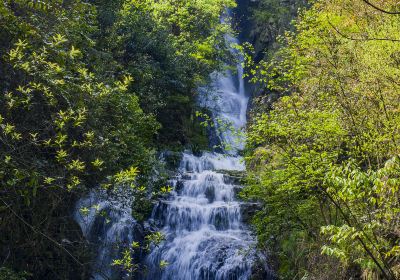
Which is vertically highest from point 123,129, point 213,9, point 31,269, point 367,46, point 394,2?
point 213,9

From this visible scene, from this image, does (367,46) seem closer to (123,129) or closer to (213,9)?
(123,129)

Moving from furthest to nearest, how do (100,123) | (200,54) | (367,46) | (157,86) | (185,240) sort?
(200,54) < (157,86) < (185,240) < (100,123) < (367,46)

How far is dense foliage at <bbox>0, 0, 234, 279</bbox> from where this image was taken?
6285mm

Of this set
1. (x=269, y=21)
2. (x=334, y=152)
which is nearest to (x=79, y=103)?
(x=334, y=152)

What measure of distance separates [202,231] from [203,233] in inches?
7.6

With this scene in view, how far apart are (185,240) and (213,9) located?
17719 mm

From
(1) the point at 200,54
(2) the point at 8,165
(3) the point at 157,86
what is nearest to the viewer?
(2) the point at 8,165

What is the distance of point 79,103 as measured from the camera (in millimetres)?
6965

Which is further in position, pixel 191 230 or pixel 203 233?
pixel 191 230

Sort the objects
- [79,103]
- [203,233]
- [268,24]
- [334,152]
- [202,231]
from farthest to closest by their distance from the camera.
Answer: [268,24] < [202,231] < [203,233] < [334,152] < [79,103]

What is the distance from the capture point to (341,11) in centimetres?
1409

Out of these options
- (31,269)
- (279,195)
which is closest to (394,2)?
(279,195)

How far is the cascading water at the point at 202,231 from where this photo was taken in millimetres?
12117

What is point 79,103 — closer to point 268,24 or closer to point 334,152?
point 334,152
